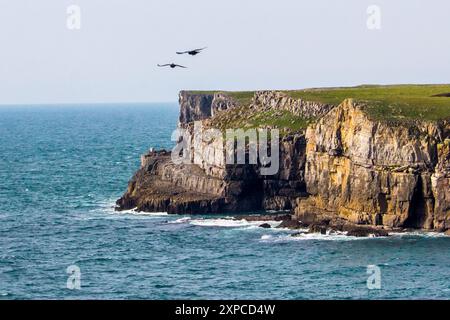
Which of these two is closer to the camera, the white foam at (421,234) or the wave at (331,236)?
the white foam at (421,234)

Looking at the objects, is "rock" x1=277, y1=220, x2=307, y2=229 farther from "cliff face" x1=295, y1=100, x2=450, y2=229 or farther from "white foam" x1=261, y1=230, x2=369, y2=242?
"white foam" x1=261, y1=230, x2=369, y2=242

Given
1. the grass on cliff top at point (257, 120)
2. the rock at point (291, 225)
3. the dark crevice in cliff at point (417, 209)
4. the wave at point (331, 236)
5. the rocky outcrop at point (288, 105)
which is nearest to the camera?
the wave at point (331, 236)

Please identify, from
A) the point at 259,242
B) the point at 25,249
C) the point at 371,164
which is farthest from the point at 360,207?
the point at 25,249

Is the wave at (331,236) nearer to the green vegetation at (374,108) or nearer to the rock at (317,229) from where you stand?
the rock at (317,229)

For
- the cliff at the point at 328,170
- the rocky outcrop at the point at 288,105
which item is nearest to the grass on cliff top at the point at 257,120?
the cliff at the point at 328,170
